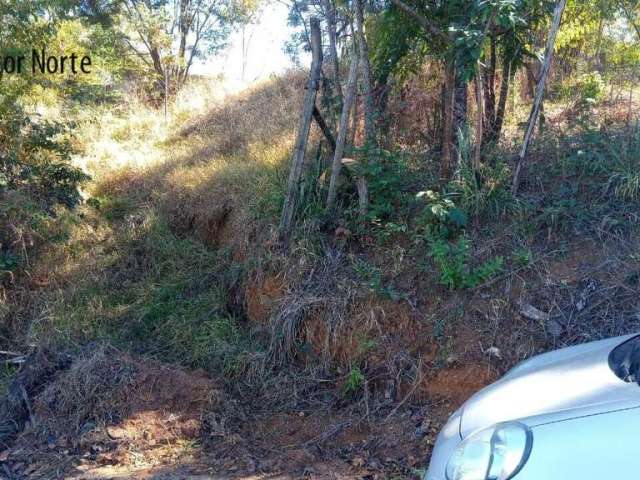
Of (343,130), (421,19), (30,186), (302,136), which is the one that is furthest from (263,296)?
(30,186)

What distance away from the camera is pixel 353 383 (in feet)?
16.4

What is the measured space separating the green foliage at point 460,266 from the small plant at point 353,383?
1033 millimetres

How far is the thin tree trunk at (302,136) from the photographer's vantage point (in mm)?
6133

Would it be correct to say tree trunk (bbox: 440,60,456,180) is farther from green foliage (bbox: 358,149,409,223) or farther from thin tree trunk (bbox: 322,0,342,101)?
thin tree trunk (bbox: 322,0,342,101)

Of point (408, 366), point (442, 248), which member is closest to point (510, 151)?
point (442, 248)

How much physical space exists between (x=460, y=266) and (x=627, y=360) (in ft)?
8.28

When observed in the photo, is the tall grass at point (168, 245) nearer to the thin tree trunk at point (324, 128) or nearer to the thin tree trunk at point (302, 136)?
the thin tree trunk at point (302, 136)

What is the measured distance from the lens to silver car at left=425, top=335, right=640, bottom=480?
211 centimetres

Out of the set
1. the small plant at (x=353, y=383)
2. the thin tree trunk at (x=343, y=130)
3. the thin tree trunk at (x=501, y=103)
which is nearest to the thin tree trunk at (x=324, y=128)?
the thin tree trunk at (x=343, y=130)

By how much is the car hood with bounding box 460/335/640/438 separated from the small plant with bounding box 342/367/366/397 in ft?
6.13

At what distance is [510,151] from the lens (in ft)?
22.0

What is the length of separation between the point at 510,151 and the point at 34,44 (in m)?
5.76

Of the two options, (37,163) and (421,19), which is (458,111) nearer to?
(421,19)

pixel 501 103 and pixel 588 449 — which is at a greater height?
pixel 501 103
